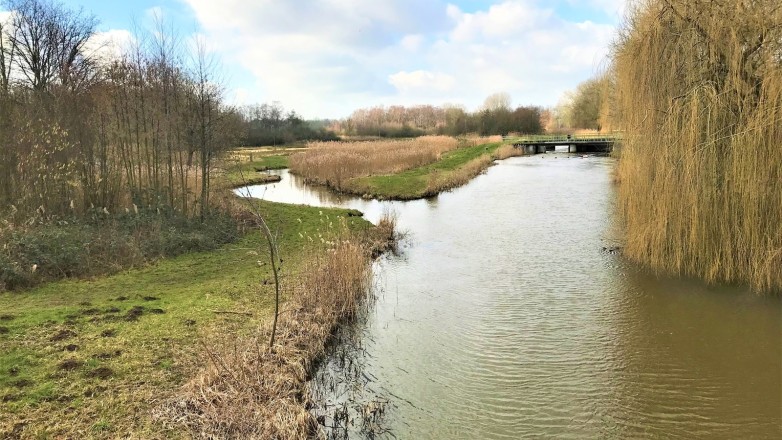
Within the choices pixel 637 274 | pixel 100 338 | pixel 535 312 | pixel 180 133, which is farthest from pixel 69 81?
pixel 637 274

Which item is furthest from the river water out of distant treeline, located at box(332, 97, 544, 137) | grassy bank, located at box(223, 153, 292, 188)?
distant treeline, located at box(332, 97, 544, 137)

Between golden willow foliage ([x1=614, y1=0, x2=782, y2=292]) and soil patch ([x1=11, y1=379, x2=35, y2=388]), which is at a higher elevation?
golden willow foliage ([x1=614, y1=0, x2=782, y2=292])

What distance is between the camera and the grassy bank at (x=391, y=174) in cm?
2091

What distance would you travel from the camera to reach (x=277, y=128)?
56.3 meters

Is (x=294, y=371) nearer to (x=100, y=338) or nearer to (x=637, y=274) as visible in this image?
(x=100, y=338)

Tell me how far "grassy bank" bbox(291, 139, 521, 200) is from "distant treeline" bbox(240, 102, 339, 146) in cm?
2127

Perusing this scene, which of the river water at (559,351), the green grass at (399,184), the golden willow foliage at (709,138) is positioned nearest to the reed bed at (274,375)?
the river water at (559,351)

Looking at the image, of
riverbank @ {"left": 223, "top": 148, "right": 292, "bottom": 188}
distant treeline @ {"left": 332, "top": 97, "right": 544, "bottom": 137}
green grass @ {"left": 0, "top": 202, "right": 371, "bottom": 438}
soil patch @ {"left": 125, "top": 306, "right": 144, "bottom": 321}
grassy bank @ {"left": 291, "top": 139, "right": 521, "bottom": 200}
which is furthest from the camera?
distant treeline @ {"left": 332, "top": 97, "right": 544, "bottom": 137}

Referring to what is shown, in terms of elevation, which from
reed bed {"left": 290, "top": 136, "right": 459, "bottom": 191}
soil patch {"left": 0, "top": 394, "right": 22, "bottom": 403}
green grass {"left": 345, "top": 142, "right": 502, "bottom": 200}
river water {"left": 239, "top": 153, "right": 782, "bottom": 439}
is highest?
reed bed {"left": 290, "top": 136, "right": 459, "bottom": 191}

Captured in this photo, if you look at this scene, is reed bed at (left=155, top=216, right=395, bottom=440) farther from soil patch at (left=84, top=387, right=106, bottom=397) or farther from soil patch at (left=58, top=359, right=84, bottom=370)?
soil patch at (left=58, top=359, right=84, bottom=370)

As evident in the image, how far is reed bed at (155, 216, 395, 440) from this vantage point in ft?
13.4

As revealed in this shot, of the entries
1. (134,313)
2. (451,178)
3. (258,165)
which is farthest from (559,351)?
(258,165)

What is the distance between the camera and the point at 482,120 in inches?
2491

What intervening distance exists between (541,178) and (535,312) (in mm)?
19490
